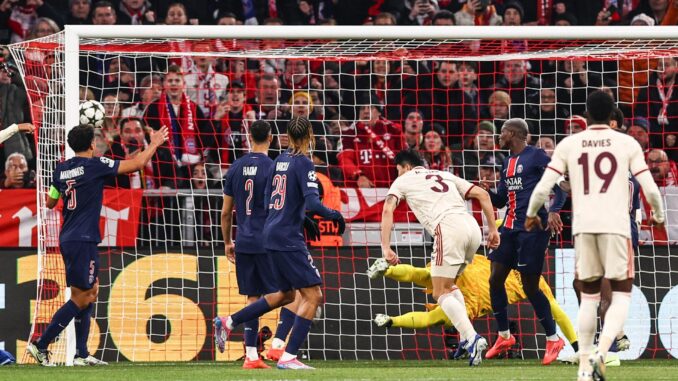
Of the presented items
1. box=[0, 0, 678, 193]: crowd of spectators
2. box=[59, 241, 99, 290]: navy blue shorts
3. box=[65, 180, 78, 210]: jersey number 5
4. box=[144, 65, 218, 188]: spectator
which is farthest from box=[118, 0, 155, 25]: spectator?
box=[59, 241, 99, 290]: navy blue shorts

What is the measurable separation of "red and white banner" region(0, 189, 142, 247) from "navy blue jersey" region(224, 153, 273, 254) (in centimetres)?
205

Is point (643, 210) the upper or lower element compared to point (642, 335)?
upper

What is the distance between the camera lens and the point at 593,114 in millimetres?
8398

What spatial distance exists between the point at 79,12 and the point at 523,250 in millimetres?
7847

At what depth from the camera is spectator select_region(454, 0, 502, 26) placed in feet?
57.4

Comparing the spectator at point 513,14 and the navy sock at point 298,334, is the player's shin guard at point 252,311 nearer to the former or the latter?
the navy sock at point 298,334

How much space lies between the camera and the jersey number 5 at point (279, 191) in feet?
34.0

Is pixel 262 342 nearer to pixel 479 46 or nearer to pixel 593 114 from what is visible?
pixel 479 46

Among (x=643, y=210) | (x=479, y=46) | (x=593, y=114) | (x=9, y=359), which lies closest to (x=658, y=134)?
(x=643, y=210)

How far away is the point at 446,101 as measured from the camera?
14.9m

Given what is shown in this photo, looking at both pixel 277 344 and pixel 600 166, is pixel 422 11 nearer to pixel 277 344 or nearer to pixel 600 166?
pixel 277 344

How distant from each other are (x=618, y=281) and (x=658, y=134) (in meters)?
6.62

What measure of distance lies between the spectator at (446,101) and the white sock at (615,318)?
6.45 meters

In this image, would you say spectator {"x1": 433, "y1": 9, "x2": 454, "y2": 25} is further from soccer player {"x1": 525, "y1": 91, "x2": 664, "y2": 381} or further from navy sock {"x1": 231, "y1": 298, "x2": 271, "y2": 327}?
soccer player {"x1": 525, "y1": 91, "x2": 664, "y2": 381}
